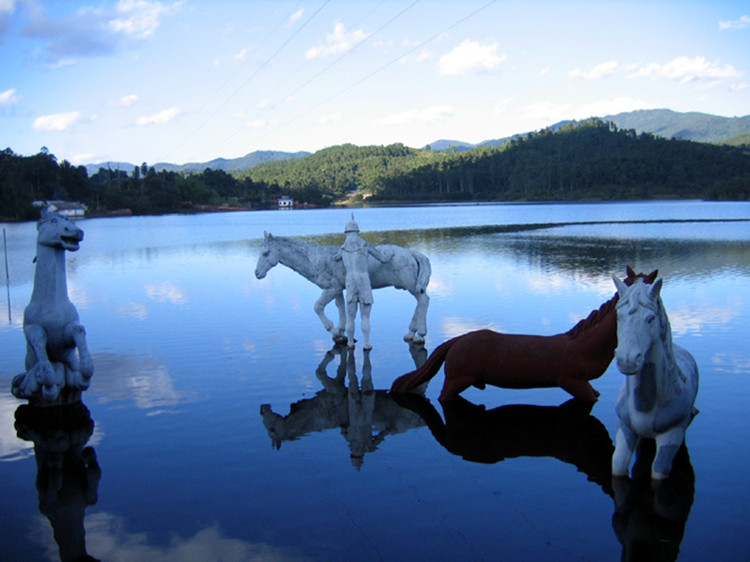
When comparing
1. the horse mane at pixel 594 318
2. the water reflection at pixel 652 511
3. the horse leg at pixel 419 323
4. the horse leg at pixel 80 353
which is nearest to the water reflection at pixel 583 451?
the water reflection at pixel 652 511

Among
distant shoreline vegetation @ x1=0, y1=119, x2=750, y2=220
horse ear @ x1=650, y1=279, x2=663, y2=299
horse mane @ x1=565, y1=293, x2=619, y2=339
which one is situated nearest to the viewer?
horse ear @ x1=650, y1=279, x2=663, y2=299

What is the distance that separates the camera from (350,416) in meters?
7.45

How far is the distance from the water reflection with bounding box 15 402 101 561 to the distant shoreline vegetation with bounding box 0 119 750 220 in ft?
265

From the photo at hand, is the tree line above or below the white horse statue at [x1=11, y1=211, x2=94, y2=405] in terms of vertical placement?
above

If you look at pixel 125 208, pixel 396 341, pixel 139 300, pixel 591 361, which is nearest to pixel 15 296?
pixel 139 300

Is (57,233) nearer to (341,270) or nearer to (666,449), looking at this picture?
(341,270)

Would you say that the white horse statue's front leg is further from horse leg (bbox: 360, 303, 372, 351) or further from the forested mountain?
the forested mountain

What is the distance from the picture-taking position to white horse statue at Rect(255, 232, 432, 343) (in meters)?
11.0

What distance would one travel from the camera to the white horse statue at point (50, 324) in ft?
24.4

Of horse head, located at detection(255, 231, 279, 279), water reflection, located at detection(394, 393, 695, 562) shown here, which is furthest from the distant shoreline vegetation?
water reflection, located at detection(394, 393, 695, 562)

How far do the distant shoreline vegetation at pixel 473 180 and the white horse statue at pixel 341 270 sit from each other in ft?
258

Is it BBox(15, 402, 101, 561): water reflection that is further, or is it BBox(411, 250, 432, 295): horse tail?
BBox(411, 250, 432, 295): horse tail

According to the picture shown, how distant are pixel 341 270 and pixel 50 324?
4.77 m

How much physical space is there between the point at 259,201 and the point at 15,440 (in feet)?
456
